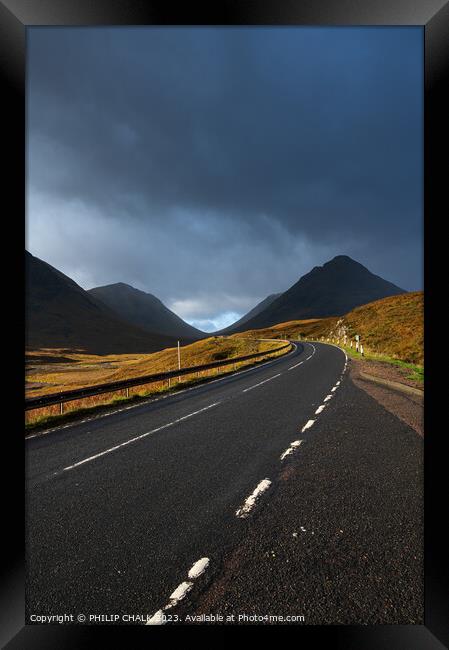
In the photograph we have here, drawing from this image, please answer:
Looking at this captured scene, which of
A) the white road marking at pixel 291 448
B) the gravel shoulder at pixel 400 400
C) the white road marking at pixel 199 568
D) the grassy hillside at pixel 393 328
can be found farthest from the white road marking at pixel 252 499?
the grassy hillside at pixel 393 328

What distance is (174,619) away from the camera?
1.99 meters

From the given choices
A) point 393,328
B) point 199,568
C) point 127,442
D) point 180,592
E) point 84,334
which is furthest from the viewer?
point 84,334

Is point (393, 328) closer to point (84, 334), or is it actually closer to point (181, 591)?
point (181, 591)

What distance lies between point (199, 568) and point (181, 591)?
0.83 feet

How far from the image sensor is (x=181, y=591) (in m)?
2.16

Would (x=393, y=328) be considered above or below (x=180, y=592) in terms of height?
above

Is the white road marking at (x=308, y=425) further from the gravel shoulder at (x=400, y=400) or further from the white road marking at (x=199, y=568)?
the white road marking at (x=199, y=568)

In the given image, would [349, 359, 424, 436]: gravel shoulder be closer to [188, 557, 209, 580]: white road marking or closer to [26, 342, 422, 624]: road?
[26, 342, 422, 624]: road

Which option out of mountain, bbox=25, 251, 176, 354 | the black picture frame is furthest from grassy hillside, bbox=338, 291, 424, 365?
mountain, bbox=25, 251, 176, 354

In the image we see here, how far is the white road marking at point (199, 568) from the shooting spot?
91.2 inches

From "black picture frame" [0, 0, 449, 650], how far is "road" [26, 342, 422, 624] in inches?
5.8

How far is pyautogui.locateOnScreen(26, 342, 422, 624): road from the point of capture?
2230mm
